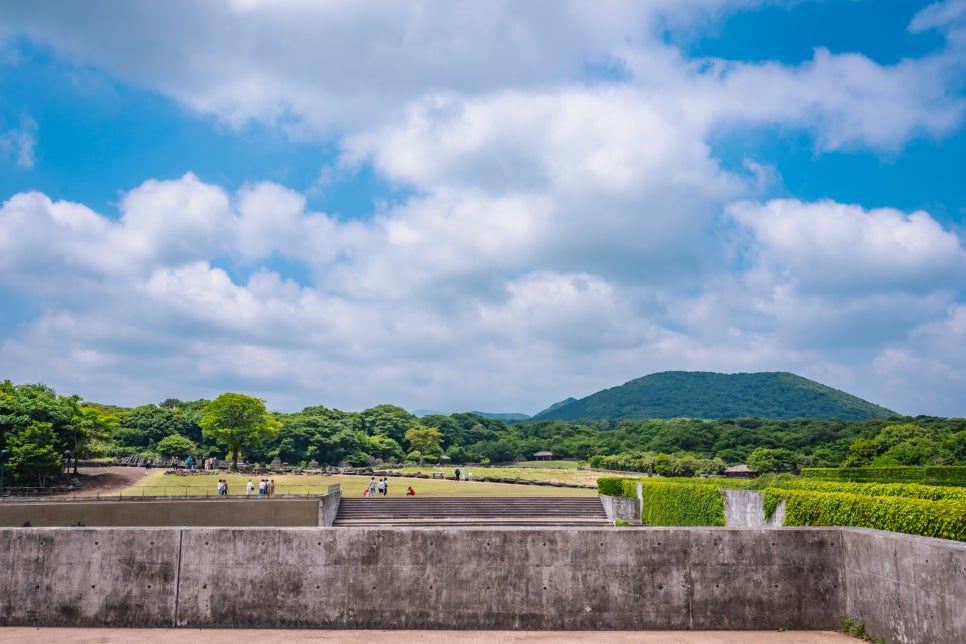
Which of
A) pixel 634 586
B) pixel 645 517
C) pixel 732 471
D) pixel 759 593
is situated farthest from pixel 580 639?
pixel 732 471

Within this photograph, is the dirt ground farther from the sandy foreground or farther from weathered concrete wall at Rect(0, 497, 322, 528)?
the sandy foreground

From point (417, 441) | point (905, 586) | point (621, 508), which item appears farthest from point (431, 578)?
point (417, 441)

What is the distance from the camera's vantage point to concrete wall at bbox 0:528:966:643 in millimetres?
7320

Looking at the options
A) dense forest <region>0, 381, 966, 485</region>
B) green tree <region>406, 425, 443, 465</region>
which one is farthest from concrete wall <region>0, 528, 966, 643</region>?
green tree <region>406, 425, 443, 465</region>

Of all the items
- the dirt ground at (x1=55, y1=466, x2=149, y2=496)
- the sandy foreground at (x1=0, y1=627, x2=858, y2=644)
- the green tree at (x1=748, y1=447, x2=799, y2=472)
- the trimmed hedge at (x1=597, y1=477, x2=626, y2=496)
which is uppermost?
the sandy foreground at (x1=0, y1=627, x2=858, y2=644)

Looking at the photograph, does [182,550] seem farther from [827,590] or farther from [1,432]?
[1,432]

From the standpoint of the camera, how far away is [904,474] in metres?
30.6

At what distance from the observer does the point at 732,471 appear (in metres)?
64.8

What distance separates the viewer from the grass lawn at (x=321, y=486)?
127 ft

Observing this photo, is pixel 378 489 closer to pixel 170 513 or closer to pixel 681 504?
pixel 170 513

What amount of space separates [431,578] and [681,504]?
22.5 metres

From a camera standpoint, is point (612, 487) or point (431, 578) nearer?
point (431, 578)

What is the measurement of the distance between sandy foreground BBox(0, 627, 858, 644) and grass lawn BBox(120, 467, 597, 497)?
3045 centimetres

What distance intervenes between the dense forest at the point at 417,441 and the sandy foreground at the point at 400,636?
133 feet
